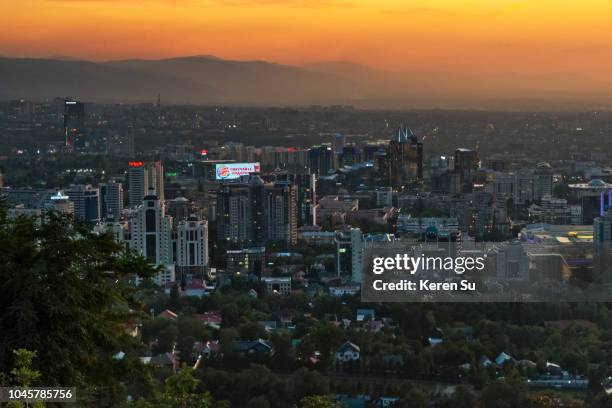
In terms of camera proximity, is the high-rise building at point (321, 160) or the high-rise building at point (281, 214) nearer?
the high-rise building at point (281, 214)

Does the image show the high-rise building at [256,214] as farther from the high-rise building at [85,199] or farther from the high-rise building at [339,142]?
the high-rise building at [339,142]

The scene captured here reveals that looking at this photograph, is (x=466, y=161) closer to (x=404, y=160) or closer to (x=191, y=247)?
(x=404, y=160)

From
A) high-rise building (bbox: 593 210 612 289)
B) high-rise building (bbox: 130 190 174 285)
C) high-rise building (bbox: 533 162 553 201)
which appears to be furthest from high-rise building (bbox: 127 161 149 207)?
high-rise building (bbox: 593 210 612 289)

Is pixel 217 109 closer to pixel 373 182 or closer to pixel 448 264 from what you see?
pixel 373 182

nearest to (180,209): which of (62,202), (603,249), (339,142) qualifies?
(62,202)

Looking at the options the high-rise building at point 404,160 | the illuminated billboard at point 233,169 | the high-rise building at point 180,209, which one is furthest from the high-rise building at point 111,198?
the high-rise building at point 404,160

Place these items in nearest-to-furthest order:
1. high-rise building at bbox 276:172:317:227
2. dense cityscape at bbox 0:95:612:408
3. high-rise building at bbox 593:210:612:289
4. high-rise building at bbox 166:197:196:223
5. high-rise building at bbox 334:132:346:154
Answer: dense cityscape at bbox 0:95:612:408 → high-rise building at bbox 593:210:612:289 → high-rise building at bbox 166:197:196:223 → high-rise building at bbox 276:172:317:227 → high-rise building at bbox 334:132:346:154

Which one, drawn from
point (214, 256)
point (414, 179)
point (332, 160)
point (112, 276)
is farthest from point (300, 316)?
point (332, 160)

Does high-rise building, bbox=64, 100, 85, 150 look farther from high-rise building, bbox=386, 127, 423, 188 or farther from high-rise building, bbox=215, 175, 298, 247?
high-rise building, bbox=215, 175, 298, 247
